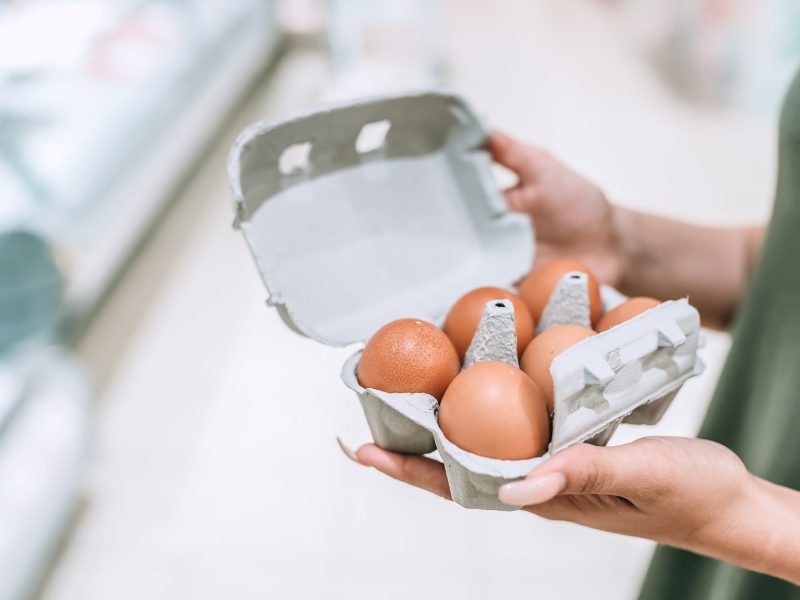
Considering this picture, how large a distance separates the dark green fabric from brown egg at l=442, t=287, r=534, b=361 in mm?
270

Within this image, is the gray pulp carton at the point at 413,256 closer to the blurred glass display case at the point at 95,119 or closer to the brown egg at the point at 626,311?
the brown egg at the point at 626,311

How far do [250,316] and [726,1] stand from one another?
330 cm

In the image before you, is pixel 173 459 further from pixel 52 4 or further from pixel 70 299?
pixel 52 4

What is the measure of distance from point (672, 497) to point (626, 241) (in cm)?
50

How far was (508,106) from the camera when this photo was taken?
135 inches

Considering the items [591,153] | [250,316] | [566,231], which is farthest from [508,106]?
[566,231]

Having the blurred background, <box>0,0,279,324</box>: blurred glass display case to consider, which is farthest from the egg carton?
<box>0,0,279,324</box>: blurred glass display case

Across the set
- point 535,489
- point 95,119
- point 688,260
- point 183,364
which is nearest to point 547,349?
point 535,489

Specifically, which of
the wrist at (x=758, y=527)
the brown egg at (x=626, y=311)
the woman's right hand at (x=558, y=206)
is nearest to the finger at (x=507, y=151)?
the woman's right hand at (x=558, y=206)

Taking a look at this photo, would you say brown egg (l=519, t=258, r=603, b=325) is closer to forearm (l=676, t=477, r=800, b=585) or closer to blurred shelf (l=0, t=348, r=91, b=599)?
forearm (l=676, t=477, r=800, b=585)

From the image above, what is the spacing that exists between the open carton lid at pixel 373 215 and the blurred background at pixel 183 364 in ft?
2.82

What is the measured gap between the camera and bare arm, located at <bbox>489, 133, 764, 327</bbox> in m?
0.96

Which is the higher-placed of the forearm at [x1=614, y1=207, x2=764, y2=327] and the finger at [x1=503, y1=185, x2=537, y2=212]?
the finger at [x1=503, y1=185, x2=537, y2=212]

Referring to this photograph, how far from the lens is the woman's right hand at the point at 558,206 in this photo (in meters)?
0.95
